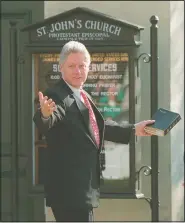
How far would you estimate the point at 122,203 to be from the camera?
6266 millimetres

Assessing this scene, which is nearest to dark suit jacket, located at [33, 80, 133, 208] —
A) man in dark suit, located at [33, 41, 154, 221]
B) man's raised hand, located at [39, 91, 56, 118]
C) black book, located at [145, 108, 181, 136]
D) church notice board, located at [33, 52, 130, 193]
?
man in dark suit, located at [33, 41, 154, 221]

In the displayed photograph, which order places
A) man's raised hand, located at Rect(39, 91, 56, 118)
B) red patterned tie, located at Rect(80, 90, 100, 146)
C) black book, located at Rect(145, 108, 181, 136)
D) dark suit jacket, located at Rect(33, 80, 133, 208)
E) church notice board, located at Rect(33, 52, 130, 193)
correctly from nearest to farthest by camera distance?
man's raised hand, located at Rect(39, 91, 56, 118) < dark suit jacket, located at Rect(33, 80, 133, 208) < red patterned tie, located at Rect(80, 90, 100, 146) < black book, located at Rect(145, 108, 181, 136) < church notice board, located at Rect(33, 52, 130, 193)

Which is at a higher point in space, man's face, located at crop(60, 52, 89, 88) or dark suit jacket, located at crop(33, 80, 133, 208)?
man's face, located at crop(60, 52, 89, 88)

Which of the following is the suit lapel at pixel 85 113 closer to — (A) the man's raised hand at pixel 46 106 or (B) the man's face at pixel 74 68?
(B) the man's face at pixel 74 68

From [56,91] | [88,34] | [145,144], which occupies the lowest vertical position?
[145,144]

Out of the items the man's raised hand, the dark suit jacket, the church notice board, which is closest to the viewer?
the man's raised hand

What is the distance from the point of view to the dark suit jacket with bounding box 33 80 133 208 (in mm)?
3584

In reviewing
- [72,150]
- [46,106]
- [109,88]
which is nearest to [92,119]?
[72,150]

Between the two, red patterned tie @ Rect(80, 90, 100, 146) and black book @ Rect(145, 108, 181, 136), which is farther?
black book @ Rect(145, 108, 181, 136)

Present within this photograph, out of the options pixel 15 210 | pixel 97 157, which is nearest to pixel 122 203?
pixel 15 210

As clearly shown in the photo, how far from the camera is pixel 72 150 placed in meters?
3.59

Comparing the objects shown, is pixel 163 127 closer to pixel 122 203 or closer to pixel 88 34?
pixel 88 34

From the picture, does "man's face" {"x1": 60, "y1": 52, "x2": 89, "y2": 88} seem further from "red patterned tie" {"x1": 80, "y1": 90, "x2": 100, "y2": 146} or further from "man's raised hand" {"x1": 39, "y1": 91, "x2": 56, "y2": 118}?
"man's raised hand" {"x1": 39, "y1": 91, "x2": 56, "y2": 118}

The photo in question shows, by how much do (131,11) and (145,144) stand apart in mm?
Result: 1257
